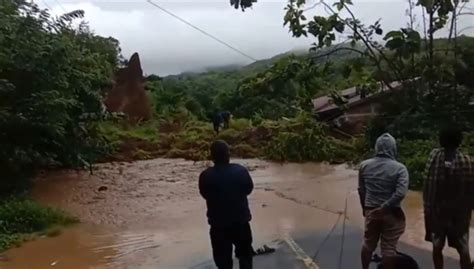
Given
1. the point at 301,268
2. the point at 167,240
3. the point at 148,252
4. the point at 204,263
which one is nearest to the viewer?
the point at 301,268

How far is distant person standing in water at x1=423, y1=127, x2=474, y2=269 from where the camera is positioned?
6.30m

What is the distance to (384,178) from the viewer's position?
21.3 feet

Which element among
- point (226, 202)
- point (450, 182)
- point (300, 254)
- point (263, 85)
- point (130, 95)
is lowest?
point (300, 254)

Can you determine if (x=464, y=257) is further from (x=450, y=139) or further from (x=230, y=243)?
(x=230, y=243)

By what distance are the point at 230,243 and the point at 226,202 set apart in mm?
451

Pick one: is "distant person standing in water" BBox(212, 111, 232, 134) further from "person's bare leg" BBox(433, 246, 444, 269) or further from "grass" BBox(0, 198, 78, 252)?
"person's bare leg" BBox(433, 246, 444, 269)

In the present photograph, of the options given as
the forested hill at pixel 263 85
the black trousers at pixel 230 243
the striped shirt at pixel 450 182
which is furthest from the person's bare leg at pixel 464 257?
the forested hill at pixel 263 85

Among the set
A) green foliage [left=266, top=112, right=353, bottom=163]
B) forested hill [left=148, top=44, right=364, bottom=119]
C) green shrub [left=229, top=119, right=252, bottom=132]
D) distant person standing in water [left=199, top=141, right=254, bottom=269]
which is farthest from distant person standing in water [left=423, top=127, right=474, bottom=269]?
green shrub [left=229, top=119, right=252, bottom=132]

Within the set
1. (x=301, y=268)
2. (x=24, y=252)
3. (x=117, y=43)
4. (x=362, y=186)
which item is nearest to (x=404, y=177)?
(x=362, y=186)

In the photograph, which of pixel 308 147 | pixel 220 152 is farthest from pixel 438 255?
pixel 308 147

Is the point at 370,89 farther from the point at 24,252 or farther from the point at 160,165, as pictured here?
the point at 24,252

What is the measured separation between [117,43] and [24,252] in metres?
27.6

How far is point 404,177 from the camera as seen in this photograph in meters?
6.45

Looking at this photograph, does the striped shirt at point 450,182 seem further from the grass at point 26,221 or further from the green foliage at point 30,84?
the green foliage at point 30,84
